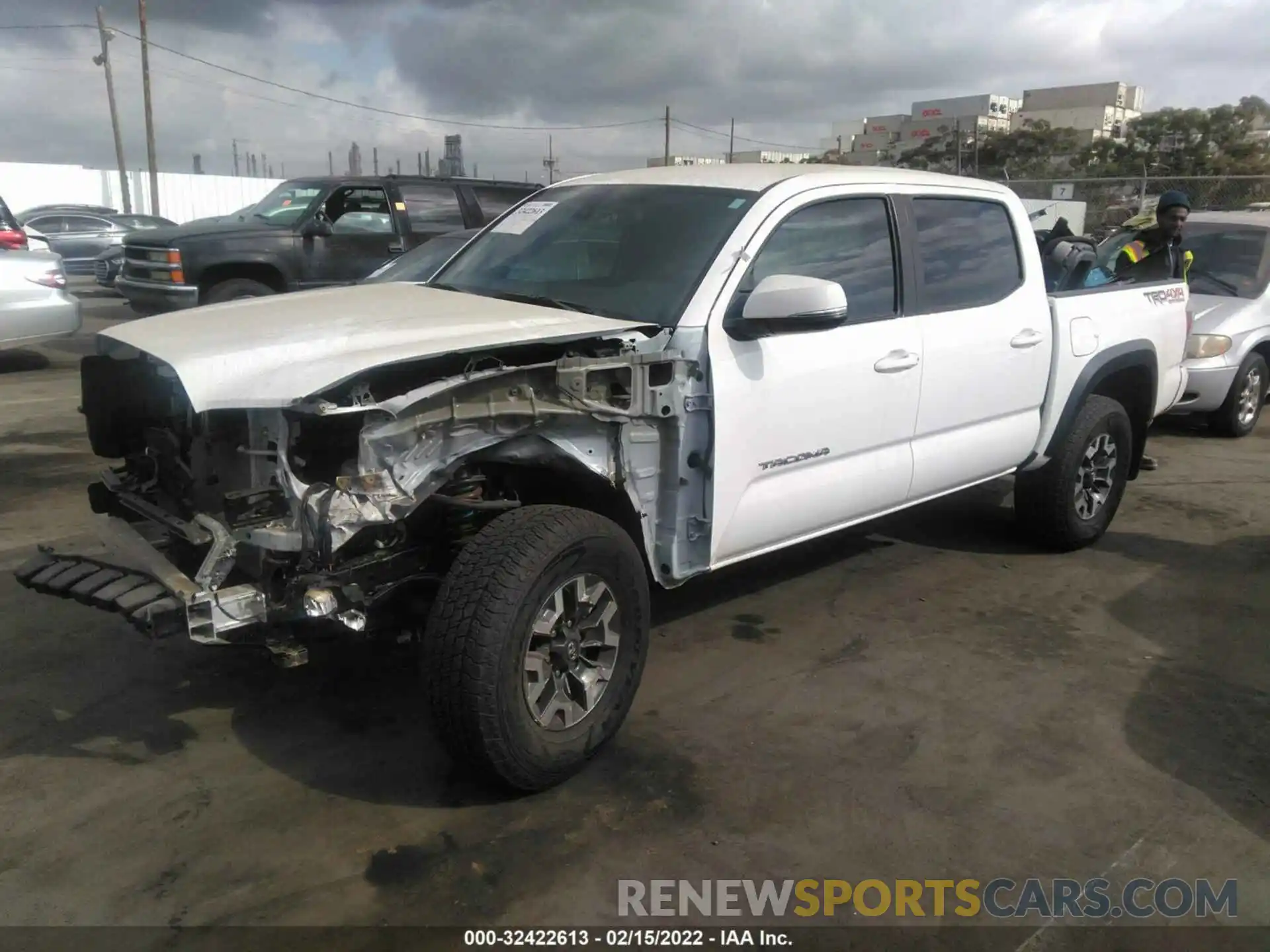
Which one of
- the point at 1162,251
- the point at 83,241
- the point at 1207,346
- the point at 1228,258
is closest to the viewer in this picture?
the point at 1162,251

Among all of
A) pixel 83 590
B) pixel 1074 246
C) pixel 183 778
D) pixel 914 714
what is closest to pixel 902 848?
pixel 914 714

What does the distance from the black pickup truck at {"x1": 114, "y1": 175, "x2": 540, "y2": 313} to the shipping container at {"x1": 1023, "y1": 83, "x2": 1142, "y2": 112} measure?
74.4 metres

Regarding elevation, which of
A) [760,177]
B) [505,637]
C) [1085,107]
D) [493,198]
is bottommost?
[505,637]

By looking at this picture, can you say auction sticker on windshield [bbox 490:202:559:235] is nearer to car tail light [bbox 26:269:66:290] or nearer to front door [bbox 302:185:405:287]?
front door [bbox 302:185:405:287]

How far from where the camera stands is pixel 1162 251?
7816 millimetres

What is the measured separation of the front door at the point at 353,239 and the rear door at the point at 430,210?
0.64ft

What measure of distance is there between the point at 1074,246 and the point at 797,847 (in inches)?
234

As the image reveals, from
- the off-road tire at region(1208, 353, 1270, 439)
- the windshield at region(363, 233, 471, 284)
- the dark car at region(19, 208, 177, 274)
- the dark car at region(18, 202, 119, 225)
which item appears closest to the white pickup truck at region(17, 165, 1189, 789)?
the windshield at region(363, 233, 471, 284)

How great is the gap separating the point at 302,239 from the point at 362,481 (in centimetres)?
858

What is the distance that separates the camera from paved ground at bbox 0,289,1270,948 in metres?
2.86

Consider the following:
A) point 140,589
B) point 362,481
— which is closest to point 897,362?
point 362,481

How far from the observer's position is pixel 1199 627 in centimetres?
469

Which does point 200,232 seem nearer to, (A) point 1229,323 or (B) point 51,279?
(B) point 51,279

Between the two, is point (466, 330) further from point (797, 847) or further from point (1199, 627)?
point (1199, 627)
